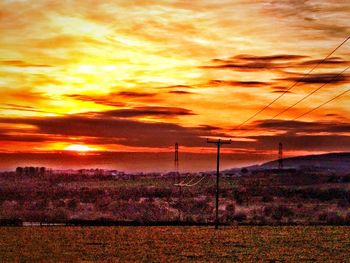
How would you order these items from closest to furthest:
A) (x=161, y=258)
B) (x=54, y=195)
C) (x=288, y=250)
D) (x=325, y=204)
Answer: (x=161, y=258) < (x=288, y=250) < (x=325, y=204) < (x=54, y=195)

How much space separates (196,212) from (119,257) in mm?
38649

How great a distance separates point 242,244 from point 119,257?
10.2m

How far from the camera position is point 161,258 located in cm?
3534

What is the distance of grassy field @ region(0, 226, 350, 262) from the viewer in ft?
118

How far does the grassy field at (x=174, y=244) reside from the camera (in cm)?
3588

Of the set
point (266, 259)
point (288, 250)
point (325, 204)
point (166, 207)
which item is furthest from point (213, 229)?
point (325, 204)

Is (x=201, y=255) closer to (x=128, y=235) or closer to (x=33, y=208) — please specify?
(x=128, y=235)

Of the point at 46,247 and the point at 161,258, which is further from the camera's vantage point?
the point at 46,247

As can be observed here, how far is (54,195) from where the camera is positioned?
103 m

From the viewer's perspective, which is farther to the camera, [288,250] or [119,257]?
[288,250]

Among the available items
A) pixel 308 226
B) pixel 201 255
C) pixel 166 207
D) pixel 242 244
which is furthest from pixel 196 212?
pixel 201 255

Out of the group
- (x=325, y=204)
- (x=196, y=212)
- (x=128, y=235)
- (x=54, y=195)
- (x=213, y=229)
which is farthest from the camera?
(x=54, y=195)

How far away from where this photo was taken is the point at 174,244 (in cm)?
4141

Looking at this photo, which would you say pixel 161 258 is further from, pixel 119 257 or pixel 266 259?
pixel 266 259
